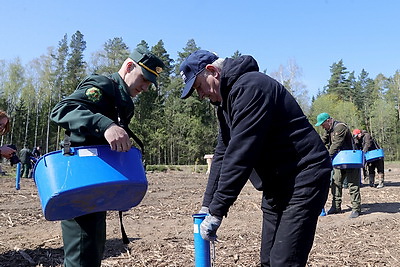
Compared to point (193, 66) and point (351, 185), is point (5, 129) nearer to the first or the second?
point (193, 66)

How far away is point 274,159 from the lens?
2.37 m

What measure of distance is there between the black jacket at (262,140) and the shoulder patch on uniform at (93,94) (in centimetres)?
81

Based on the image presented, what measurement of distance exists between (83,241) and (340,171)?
6.54 m

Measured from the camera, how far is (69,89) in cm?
4678

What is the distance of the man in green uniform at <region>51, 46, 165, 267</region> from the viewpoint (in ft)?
7.61

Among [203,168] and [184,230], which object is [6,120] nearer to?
[184,230]

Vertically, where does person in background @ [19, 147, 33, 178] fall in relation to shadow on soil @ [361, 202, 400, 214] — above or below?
above

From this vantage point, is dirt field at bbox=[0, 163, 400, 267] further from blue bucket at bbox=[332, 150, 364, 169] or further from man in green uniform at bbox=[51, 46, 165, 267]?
man in green uniform at bbox=[51, 46, 165, 267]

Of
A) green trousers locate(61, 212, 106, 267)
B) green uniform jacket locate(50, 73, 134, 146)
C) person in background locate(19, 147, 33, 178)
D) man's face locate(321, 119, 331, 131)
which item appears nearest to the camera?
green uniform jacket locate(50, 73, 134, 146)

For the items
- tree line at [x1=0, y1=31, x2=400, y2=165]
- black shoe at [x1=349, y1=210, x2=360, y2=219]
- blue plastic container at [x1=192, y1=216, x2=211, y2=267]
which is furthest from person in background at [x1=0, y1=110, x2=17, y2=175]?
tree line at [x1=0, y1=31, x2=400, y2=165]

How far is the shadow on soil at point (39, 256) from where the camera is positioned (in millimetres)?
4297

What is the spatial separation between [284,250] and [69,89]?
157 feet

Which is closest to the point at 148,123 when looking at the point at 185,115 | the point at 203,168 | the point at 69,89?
the point at 185,115

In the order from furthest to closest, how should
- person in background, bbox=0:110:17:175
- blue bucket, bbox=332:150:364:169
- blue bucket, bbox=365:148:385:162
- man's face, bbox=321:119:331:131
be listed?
blue bucket, bbox=365:148:385:162 < man's face, bbox=321:119:331:131 < blue bucket, bbox=332:150:364:169 < person in background, bbox=0:110:17:175
